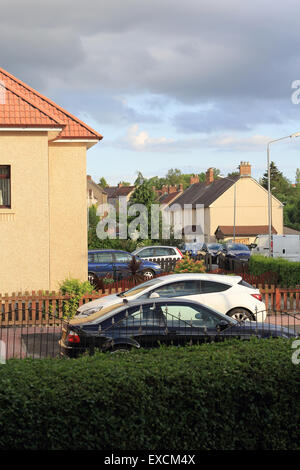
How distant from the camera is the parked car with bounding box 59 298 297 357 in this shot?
392 inches

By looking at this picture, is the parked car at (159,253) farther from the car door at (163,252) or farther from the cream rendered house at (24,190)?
the cream rendered house at (24,190)

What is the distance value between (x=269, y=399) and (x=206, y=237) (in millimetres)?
65207

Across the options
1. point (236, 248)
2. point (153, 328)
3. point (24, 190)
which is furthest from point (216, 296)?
point (236, 248)

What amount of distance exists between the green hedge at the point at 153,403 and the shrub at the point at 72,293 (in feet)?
30.2

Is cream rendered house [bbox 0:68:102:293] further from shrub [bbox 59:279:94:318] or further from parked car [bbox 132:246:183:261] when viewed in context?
parked car [bbox 132:246:183:261]

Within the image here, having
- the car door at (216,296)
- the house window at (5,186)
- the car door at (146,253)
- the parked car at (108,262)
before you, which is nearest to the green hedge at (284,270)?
the parked car at (108,262)

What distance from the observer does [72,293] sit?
54.9ft

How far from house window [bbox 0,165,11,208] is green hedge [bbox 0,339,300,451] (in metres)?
11.4

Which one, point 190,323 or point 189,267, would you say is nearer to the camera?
point 190,323

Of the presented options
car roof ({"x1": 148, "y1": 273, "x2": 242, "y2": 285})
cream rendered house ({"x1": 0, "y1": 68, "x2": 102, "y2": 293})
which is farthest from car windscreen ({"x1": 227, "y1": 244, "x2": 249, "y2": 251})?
car roof ({"x1": 148, "y1": 273, "x2": 242, "y2": 285})

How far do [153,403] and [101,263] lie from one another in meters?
21.5

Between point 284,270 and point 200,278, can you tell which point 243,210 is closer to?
point 284,270

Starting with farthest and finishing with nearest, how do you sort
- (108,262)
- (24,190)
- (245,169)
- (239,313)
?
(245,169) < (108,262) < (24,190) < (239,313)
